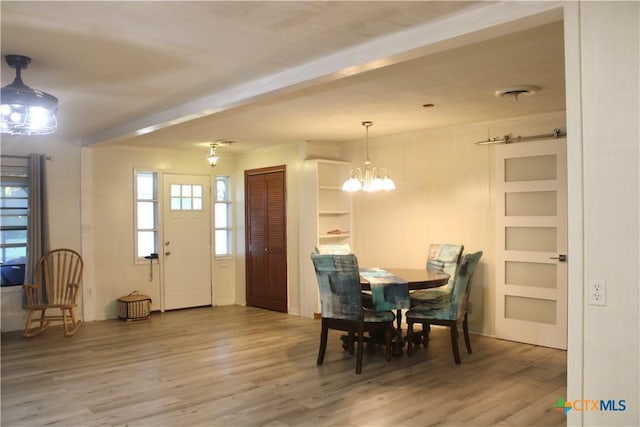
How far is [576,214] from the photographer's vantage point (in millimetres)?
2141

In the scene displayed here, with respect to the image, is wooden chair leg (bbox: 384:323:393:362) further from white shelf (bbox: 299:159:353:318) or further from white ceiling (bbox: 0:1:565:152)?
white shelf (bbox: 299:159:353:318)

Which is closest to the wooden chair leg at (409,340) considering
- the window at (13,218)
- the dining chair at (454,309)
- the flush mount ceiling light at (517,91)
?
the dining chair at (454,309)

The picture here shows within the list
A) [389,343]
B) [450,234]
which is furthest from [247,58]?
[450,234]

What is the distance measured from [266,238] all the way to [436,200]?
9.02ft

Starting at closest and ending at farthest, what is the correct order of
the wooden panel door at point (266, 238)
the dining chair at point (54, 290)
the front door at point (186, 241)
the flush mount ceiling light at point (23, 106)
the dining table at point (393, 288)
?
1. the flush mount ceiling light at point (23, 106)
2. the dining table at point (393, 288)
3. the dining chair at point (54, 290)
4. the wooden panel door at point (266, 238)
5. the front door at point (186, 241)

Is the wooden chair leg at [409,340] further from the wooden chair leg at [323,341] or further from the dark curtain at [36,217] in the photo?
the dark curtain at [36,217]

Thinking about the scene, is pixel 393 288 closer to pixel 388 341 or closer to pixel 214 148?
pixel 388 341

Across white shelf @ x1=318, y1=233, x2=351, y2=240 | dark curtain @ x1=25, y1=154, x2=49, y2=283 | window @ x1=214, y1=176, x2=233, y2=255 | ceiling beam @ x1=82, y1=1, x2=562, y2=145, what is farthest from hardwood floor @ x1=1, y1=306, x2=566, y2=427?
window @ x1=214, y1=176, x2=233, y2=255

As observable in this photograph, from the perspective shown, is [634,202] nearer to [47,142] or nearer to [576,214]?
[576,214]

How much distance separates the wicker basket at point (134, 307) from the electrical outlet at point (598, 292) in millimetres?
6076

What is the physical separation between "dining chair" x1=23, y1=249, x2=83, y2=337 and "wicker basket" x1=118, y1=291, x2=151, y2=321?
1.75 ft

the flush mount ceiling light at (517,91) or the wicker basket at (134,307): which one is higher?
the flush mount ceiling light at (517,91)

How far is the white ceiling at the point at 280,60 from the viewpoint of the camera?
2.63m

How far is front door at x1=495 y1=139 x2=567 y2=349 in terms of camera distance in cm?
518
